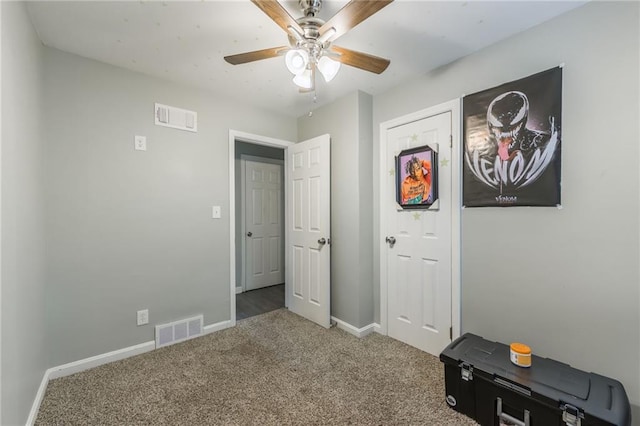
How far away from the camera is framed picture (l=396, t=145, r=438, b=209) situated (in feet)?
7.49

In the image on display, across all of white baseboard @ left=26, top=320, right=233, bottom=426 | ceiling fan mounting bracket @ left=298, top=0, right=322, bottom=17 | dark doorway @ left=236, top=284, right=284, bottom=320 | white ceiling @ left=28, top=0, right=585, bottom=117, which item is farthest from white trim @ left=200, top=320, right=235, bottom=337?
ceiling fan mounting bracket @ left=298, top=0, right=322, bottom=17

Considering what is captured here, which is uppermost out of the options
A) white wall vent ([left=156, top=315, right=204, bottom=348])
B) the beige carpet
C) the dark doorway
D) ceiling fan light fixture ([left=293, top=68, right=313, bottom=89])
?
ceiling fan light fixture ([left=293, top=68, right=313, bottom=89])

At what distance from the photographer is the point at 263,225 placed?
173 inches

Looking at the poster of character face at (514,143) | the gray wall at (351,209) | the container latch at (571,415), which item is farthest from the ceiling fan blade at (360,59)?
the container latch at (571,415)

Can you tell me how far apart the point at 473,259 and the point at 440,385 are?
0.92 m

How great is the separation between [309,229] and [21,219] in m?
2.18

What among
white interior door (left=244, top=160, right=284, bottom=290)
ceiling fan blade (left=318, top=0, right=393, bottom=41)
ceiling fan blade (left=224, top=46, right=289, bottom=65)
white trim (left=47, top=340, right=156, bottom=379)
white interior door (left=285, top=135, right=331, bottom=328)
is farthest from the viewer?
white interior door (left=244, top=160, right=284, bottom=290)

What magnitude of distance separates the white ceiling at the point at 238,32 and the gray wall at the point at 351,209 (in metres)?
0.43

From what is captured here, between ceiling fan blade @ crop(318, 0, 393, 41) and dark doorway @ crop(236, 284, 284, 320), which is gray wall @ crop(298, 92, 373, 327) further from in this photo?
ceiling fan blade @ crop(318, 0, 393, 41)

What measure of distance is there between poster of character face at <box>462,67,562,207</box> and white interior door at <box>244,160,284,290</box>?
9.98 feet

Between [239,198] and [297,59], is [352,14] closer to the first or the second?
[297,59]

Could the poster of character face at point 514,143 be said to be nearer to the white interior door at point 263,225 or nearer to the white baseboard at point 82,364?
the white baseboard at point 82,364

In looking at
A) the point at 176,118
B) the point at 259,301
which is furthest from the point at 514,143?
the point at 259,301

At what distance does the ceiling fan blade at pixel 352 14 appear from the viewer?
46.1 inches
